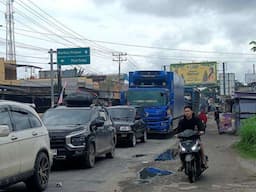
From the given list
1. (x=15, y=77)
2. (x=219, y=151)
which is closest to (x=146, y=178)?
(x=219, y=151)

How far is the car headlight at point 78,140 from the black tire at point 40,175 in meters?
3.04

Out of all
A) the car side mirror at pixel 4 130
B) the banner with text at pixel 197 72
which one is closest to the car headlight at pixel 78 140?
the car side mirror at pixel 4 130

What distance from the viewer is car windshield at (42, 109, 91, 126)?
15.5m

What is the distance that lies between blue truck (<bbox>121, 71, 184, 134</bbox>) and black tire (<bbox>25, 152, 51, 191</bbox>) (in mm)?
18233

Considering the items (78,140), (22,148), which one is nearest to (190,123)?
(78,140)

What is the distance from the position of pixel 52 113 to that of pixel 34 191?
229 inches

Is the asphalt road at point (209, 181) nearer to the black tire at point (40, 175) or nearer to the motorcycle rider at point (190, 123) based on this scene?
the motorcycle rider at point (190, 123)

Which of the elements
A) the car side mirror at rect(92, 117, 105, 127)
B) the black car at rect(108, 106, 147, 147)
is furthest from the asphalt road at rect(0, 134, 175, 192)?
the black car at rect(108, 106, 147, 147)

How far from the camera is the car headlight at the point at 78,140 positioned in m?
14.1

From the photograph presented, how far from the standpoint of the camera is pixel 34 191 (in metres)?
10.8

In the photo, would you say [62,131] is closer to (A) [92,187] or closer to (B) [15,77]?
(A) [92,187]

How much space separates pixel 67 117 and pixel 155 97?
1363 cm

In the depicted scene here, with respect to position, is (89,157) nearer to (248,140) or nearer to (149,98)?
(248,140)

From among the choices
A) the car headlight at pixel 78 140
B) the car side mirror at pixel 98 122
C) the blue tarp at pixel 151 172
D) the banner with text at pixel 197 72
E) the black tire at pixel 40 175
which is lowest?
the blue tarp at pixel 151 172
